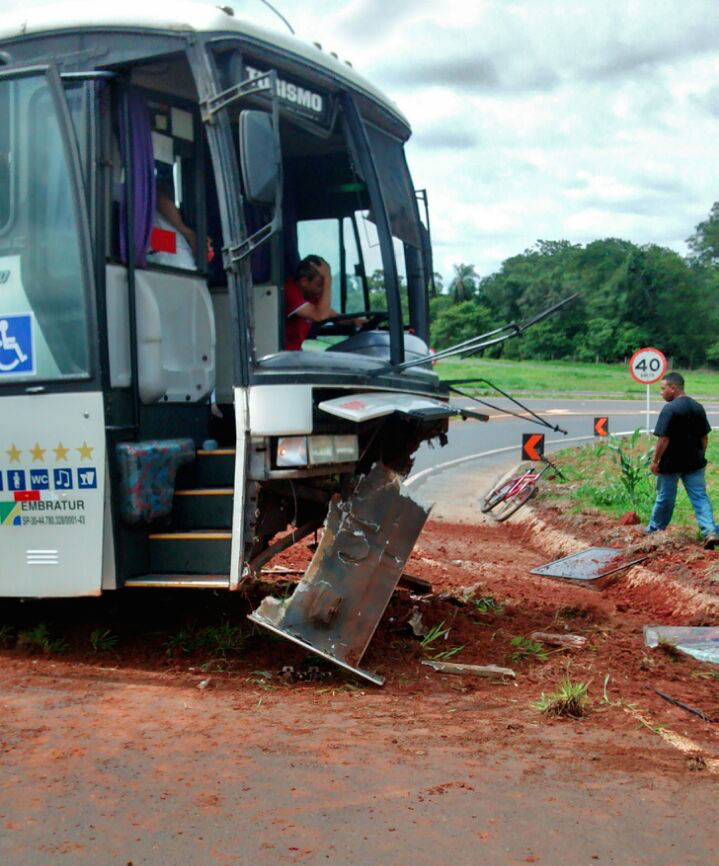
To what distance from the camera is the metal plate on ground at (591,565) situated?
9.82m

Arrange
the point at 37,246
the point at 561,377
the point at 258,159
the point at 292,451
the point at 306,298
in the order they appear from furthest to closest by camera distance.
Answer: the point at 561,377
the point at 306,298
the point at 37,246
the point at 292,451
the point at 258,159

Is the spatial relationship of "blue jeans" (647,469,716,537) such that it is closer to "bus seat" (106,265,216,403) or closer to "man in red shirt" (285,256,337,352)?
"man in red shirt" (285,256,337,352)

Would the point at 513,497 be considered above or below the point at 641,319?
below

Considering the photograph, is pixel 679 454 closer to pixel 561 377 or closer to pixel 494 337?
pixel 494 337

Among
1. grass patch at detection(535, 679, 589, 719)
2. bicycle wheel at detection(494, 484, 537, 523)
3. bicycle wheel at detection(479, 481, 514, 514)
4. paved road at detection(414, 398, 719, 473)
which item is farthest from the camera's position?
paved road at detection(414, 398, 719, 473)

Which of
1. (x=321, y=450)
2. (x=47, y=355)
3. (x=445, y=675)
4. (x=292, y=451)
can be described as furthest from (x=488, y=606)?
(x=47, y=355)

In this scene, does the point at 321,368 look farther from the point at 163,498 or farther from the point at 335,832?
the point at 335,832

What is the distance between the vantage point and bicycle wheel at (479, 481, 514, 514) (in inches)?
592

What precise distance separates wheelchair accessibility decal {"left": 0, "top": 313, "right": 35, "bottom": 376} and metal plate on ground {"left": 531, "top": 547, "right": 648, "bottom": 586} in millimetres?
5587

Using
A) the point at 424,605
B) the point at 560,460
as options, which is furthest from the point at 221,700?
the point at 560,460

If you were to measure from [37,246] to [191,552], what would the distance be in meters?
2.01

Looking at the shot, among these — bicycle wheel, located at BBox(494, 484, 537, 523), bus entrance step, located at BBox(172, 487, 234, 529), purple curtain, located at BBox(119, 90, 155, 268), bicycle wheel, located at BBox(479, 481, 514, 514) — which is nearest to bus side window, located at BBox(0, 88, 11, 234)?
purple curtain, located at BBox(119, 90, 155, 268)

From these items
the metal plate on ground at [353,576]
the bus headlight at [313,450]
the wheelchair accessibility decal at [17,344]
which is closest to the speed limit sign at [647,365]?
the metal plate on ground at [353,576]

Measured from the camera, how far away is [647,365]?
18.1 meters
